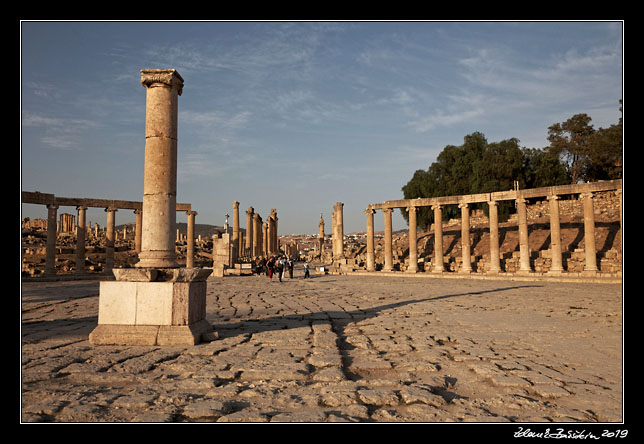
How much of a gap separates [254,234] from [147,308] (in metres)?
40.7

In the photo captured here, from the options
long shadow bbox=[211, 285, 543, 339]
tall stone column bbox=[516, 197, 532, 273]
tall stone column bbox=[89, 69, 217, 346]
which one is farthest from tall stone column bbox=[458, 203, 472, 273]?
tall stone column bbox=[89, 69, 217, 346]

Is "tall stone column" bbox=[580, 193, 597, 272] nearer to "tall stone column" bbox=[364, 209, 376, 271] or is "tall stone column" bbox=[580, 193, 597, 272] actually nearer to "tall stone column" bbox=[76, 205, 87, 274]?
"tall stone column" bbox=[364, 209, 376, 271]

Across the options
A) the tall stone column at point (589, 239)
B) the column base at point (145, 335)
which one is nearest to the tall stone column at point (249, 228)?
the tall stone column at point (589, 239)

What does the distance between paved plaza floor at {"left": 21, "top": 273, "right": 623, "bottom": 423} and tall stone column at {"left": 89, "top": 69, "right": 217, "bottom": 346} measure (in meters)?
0.35

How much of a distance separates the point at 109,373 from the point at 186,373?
37.8 inches

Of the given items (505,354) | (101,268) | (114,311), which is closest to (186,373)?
(114,311)

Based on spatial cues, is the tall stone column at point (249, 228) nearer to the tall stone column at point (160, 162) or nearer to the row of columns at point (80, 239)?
the row of columns at point (80, 239)

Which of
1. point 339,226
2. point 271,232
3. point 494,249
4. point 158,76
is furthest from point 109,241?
point 271,232

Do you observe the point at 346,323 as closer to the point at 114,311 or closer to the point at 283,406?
the point at 114,311

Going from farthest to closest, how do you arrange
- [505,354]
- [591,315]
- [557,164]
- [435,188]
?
[435,188] → [557,164] → [591,315] → [505,354]

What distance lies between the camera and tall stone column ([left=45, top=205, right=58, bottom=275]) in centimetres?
2489

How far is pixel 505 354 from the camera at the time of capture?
21.6ft

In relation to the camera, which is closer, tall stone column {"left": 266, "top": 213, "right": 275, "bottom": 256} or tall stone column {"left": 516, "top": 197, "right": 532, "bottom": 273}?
tall stone column {"left": 516, "top": 197, "right": 532, "bottom": 273}

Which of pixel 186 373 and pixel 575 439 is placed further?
pixel 186 373
